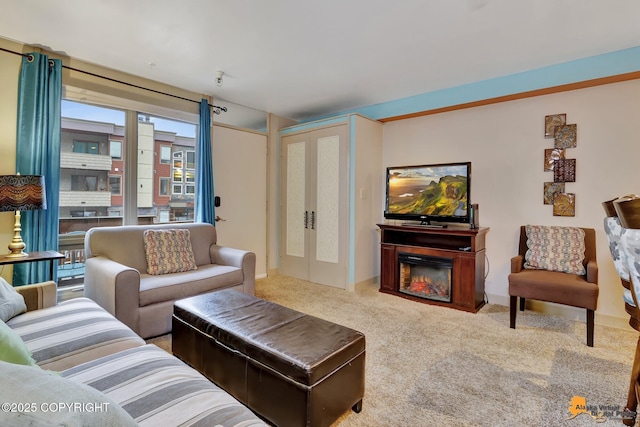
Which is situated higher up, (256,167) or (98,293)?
(256,167)

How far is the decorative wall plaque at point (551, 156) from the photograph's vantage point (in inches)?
126

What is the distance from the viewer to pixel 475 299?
3311 mm

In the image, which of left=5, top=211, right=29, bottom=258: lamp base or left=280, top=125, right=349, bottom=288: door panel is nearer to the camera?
left=5, top=211, right=29, bottom=258: lamp base

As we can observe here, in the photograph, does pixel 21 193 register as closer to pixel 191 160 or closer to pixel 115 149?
pixel 115 149

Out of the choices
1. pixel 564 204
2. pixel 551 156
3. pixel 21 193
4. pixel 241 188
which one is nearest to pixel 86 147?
pixel 21 193

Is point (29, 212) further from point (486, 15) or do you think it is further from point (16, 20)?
point (486, 15)

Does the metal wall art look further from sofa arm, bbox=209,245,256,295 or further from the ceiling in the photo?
sofa arm, bbox=209,245,256,295

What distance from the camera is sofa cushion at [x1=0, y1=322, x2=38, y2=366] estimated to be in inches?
39.3

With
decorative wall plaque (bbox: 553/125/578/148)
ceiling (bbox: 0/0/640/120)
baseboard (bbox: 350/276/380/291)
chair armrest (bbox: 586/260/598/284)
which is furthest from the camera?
baseboard (bbox: 350/276/380/291)

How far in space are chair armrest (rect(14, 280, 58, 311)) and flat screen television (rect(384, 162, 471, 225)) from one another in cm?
344

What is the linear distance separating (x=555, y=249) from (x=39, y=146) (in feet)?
16.6

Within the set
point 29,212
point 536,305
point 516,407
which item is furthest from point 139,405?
point 536,305

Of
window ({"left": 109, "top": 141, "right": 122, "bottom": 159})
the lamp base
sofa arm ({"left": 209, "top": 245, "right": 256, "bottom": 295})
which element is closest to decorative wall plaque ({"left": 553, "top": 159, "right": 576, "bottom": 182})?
sofa arm ({"left": 209, "top": 245, "right": 256, "bottom": 295})

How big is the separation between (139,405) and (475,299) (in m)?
3.27
